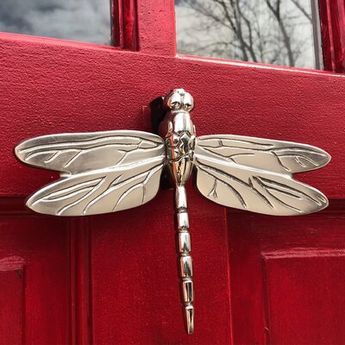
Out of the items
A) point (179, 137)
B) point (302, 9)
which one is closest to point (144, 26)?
point (179, 137)

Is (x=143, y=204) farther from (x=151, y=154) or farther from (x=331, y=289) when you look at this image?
(x=331, y=289)

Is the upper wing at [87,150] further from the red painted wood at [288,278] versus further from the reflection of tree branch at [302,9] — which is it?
the reflection of tree branch at [302,9]

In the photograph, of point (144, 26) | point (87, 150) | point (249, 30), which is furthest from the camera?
point (249, 30)

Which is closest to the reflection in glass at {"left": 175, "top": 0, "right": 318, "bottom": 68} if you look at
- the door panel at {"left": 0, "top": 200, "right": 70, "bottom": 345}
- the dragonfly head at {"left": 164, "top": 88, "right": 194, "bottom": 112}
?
the dragonfly head at {"left": 164, "top": 88, "right": 194, "bottom": 112}

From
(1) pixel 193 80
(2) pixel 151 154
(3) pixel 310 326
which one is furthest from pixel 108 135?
(3) pixel 310 326

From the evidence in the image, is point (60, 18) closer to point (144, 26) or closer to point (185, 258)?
point (144, 26)

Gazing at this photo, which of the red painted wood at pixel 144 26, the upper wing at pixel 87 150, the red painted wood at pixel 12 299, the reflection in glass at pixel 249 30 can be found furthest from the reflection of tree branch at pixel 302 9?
the red painted wood at pixel 12 299
